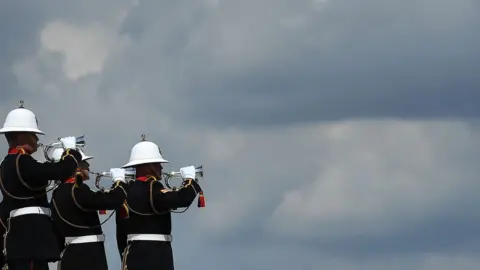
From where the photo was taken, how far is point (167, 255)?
35.3 metres

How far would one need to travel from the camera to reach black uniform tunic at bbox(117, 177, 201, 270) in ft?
114

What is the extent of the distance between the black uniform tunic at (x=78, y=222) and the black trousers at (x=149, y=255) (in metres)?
0.88

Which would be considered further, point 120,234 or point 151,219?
point 120,234

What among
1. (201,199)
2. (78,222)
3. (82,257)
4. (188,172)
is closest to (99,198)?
(78,222)

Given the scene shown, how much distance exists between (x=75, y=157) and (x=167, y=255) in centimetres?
474

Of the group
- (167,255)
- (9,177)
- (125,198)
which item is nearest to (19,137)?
(9,177)

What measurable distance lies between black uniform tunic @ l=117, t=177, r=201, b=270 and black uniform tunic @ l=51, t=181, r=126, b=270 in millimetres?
839

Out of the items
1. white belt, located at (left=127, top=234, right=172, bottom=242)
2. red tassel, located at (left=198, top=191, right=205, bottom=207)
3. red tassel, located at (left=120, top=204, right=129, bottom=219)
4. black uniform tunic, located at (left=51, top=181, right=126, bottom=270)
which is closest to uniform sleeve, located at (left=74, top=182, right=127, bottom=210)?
black uniform tunic, located at (left=51, top=181, right=126, bottom=270)

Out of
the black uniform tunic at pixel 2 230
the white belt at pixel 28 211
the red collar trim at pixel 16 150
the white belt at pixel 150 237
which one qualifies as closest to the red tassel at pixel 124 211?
the white belt at pixel 150 237

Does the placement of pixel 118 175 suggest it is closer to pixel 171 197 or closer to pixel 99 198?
pixel 99 198

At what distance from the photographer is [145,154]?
35344mm

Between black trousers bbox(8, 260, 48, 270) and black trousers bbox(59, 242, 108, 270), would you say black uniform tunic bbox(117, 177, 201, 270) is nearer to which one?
black trousers bbox(59, 242, 108, 270)

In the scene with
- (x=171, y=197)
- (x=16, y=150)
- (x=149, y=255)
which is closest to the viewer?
(x=16, y=150)

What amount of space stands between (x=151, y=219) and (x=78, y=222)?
2.14 metres
